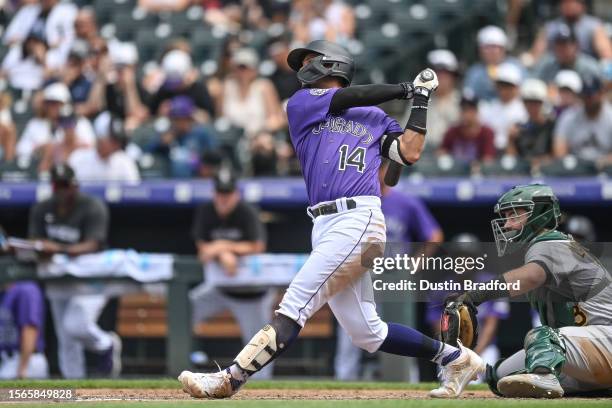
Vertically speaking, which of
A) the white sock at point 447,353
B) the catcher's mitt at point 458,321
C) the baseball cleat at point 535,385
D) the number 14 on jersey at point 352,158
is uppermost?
the number 14 on jersey at point 352,158

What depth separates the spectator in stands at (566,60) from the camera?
10.3 metres

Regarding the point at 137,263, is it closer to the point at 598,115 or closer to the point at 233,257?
the point at 233,257

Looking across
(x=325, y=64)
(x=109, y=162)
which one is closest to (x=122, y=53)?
(x=109, y=162)

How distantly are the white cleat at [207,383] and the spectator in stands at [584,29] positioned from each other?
19.9 ft

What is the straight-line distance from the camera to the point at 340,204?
5.72m

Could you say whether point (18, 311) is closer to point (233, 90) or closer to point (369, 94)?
point (233, 90)

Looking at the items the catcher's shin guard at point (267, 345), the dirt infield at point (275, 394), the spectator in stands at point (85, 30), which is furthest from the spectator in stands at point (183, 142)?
the catcher's shin guard at point (267, 345)

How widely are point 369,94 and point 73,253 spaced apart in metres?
4.41

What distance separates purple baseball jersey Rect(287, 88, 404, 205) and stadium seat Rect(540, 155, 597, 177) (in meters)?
3.84

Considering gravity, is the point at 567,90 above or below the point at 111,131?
above

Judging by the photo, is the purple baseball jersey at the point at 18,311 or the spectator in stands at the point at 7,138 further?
the spectator in stands at the point at 7,138

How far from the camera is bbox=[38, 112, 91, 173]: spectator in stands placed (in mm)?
10844

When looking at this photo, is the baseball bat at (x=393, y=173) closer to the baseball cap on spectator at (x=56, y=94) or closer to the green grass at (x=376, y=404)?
the green grass at (x=376, y=404)

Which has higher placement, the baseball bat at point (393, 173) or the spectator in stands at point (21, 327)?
the baseball bat at point (393, 173)
